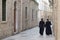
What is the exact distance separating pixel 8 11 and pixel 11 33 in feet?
7.62

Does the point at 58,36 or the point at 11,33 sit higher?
the point at 58,36

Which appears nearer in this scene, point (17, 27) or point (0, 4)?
point (0, 4)

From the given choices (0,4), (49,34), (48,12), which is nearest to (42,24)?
(49,34)

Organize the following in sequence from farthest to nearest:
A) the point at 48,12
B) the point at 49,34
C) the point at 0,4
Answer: the point at 48,12
the point at 49,34
the point at 0,4

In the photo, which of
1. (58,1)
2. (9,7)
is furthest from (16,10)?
(58,1)

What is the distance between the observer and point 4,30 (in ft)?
58.1

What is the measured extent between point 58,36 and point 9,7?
599 inches

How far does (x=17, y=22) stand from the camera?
2345cm

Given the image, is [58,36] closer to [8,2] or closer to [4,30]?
[4,30]

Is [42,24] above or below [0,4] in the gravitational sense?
below

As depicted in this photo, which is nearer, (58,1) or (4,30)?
(58,1)

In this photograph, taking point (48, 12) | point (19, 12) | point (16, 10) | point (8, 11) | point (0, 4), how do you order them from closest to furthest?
point (0, 4), point (8, 11), point (16, 10), point (19, 12), point (48, 12)

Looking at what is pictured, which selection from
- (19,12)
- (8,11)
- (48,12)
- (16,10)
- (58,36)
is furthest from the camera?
(48,12)

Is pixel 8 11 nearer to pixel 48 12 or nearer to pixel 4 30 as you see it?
pixel 4 30
